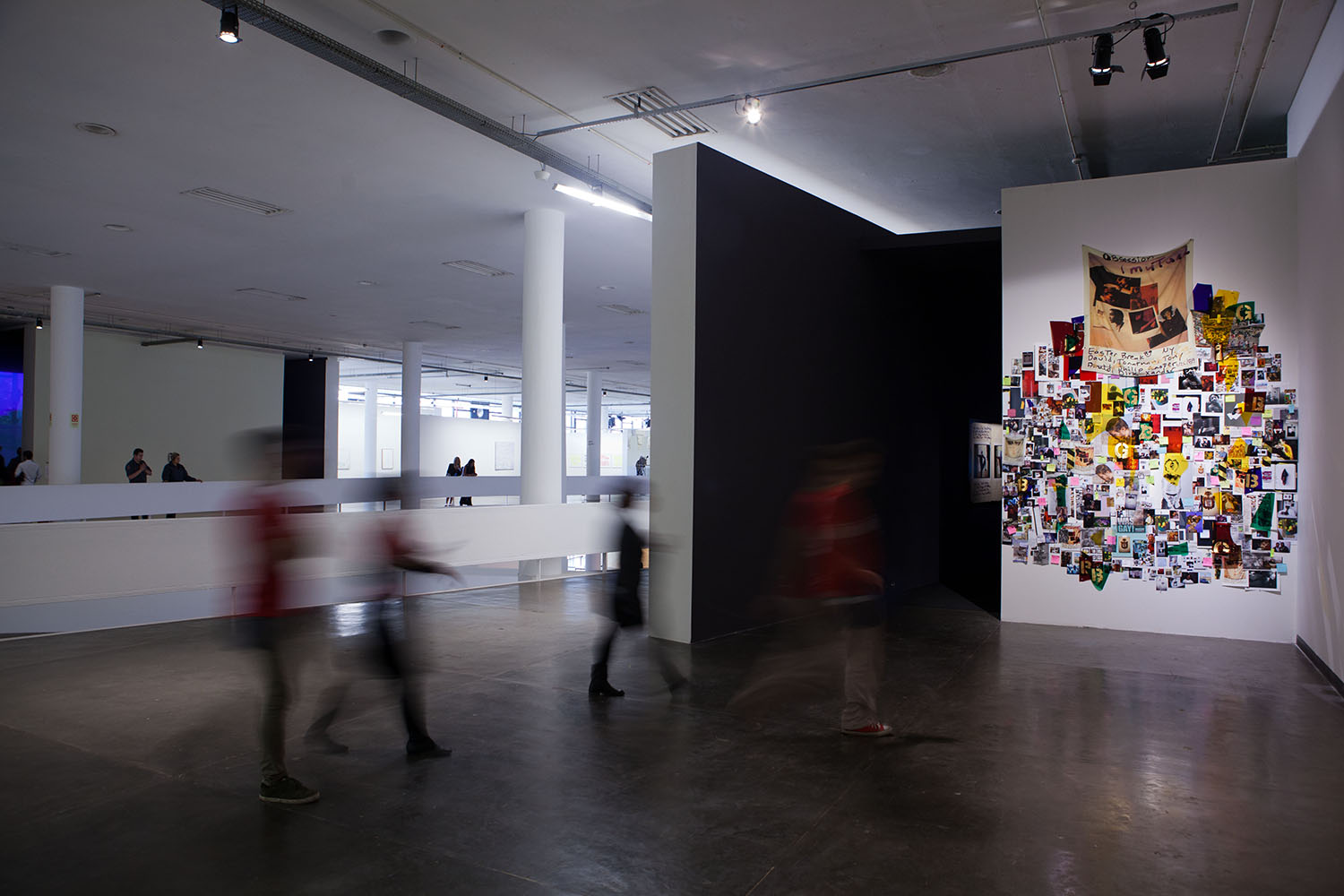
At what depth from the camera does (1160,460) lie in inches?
295

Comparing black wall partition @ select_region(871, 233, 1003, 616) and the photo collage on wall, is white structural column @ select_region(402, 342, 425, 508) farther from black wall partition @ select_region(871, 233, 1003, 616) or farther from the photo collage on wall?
the photo collage on wall

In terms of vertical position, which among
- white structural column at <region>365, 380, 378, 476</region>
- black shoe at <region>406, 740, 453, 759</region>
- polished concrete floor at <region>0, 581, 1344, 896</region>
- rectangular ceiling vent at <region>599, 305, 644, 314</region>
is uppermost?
rectangular ceiling vent at <region>599, 305, 644, 314</region>

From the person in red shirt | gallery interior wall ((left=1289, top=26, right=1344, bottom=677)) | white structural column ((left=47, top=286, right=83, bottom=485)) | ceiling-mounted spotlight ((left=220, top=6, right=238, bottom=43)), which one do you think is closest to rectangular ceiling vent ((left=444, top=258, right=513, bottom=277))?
white structural column ((left=47, top=286, right=83, bottom=485))

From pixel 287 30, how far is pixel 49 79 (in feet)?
8.81

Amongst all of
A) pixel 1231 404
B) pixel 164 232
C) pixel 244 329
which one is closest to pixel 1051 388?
pixel 1231 404

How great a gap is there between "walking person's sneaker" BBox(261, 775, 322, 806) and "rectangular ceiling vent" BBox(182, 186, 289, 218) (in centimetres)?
784

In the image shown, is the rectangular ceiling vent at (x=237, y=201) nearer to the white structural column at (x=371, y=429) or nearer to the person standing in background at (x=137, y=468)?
the person standing in background at (x=137, y=468)

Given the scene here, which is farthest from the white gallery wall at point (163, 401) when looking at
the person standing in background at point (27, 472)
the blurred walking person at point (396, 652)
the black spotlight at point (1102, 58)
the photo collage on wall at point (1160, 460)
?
the black spotlight at point (1102, 58)

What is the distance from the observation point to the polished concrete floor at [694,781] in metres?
3.12

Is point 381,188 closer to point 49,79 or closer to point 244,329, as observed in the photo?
point 49,79

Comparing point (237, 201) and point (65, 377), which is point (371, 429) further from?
point (237, 201)

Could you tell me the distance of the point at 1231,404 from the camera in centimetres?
728

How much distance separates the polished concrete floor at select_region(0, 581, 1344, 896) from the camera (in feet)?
10.2

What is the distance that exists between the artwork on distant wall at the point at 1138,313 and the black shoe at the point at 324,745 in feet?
21.9
